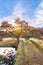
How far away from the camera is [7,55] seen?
2.83 m

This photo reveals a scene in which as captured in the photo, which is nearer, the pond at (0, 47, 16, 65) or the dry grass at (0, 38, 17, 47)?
the pond at (0, 47, 16, 65)

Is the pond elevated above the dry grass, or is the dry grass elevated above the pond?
the dry grass

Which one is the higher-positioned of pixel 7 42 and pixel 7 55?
pixel 7 42

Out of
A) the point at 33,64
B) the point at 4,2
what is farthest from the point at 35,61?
the point at 4,2

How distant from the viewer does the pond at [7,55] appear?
2754mm

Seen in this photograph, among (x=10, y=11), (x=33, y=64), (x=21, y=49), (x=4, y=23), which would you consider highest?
(x=10, y=11)

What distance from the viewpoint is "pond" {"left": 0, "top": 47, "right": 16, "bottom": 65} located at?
9.04 ft

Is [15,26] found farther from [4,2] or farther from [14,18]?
[4,2]

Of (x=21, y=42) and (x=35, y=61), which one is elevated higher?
(x=21, y=42)

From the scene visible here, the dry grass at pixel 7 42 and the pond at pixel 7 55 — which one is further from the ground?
the dry grass at pixel 7 42

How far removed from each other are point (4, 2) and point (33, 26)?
62 centimetres

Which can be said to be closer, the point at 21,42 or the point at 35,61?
the point at 35,61

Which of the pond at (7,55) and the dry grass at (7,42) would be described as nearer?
the pond at (7,55)

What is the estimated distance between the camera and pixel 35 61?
268 cm
